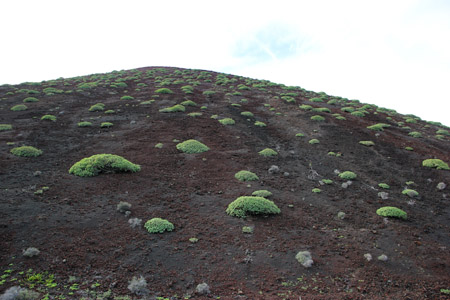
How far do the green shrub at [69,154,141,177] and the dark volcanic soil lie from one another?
0.45 metres

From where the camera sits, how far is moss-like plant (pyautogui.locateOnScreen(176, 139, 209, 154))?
19.5 metres

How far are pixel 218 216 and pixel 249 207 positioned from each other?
152 centimetres

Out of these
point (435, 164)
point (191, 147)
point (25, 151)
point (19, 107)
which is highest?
point (19, 107)

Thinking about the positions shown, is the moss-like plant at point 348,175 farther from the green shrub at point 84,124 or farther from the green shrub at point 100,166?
the green shrub at point 84,124

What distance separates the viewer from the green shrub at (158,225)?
428 inches

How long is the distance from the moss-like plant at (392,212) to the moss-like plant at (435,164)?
29.1 ft

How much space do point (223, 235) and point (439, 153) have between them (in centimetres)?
2185

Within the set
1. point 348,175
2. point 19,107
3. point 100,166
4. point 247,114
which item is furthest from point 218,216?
point 19,107

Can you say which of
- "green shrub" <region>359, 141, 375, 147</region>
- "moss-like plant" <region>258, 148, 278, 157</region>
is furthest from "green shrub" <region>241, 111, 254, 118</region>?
"green shrub" <region>359, 141, 375, 147</region>

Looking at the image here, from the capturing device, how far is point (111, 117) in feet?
86.7

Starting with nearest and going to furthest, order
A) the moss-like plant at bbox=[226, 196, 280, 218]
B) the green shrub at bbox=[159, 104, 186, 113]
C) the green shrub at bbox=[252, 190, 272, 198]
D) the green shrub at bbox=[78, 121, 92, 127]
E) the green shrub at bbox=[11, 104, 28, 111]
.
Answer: the moss-like plant at bbox=[226, 196, 280, 218], the green shrub at bbox=[252, 190, 272, 198], the green shrub at bbox=[78, 121, 92, 127], the green shrub at bbox=[11, 104, 28, 111], the green shrub at bbox=[159, 104, 186, 113]

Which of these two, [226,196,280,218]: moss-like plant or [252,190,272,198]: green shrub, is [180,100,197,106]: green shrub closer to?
[252,190,272,198]: green shrub

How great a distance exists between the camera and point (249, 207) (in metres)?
12.5

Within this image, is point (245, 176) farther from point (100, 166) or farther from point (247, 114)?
point (247, 114)
